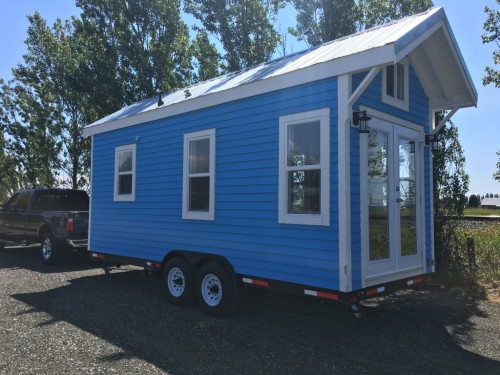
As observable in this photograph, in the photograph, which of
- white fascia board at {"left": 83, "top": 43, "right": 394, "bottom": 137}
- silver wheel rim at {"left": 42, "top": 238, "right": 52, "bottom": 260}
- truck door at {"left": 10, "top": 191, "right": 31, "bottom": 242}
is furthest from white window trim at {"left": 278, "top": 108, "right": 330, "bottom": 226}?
truck door at {"left": 10, "top": 191, "right": 31, "bottom": 242}

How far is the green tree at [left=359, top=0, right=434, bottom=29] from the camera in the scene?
11.0 meters

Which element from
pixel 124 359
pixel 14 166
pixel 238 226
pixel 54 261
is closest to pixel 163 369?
pixel 124 359

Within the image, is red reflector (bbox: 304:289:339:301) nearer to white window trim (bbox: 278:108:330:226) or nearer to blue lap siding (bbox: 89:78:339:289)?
blue lap siding (bbox: 89:78:339:289)

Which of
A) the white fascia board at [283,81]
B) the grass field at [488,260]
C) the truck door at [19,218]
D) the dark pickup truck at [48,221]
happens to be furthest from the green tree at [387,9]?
the truck door at [19,218]

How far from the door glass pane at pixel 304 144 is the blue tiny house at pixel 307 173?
1 centimetres

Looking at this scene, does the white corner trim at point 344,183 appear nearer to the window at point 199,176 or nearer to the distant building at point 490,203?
the window at point 199,176

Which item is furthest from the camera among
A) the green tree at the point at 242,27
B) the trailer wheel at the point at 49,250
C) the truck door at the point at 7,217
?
the green tree at the point at 242,27

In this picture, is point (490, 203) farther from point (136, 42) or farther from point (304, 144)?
point (304, 144)

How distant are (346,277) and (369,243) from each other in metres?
0.71

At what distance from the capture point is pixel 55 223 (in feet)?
34.2

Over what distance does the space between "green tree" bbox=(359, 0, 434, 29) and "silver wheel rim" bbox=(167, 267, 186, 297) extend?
350 inches

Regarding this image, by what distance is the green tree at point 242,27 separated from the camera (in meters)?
15.8

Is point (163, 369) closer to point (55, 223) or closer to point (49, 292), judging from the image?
point (49, 292)

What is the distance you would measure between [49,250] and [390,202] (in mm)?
8329
